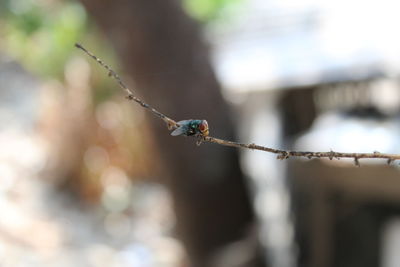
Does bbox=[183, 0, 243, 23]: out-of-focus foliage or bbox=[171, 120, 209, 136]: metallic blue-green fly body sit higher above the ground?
bbox=[183, 0, 243, 23]: out-of-focus foliage

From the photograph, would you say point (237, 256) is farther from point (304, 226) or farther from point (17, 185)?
point (17, 185)

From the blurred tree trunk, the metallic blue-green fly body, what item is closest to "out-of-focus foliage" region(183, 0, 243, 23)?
the blurred tree trunk

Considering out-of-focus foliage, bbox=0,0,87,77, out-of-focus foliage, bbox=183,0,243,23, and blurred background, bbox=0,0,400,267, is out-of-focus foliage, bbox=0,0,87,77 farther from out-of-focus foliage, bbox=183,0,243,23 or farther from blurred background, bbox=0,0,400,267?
out-of-focus foliage, bbox=183,0,243,23

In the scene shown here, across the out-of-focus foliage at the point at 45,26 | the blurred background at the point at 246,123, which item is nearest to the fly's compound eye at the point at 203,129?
the blurred background at the point at 246,123

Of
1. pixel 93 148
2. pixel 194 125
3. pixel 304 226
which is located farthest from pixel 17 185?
pixel 194 125

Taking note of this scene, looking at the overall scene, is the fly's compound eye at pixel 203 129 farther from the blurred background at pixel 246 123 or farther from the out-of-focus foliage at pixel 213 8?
the out-of-focus foliage at pixel 213 8

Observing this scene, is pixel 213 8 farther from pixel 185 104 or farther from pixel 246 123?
pixel 185 104
